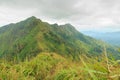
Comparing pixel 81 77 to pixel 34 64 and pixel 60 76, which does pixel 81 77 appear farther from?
pixel 34 64

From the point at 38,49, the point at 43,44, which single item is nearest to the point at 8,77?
the point at 38,49

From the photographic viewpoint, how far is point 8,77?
6.30 metres

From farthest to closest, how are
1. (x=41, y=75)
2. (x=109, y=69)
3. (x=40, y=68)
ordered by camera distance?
(x=40, y=68) < (x=41, y=75) < (x=109, y=69)

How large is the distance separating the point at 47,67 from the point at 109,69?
10.3m

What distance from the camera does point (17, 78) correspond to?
20.4 ft

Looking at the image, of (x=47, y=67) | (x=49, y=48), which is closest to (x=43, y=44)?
(x=49, y=48)

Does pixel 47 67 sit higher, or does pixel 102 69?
pixel 102 69

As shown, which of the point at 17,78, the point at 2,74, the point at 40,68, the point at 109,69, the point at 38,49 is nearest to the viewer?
the point at 109,69

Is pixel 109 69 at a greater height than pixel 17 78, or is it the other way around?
pixel 109 69

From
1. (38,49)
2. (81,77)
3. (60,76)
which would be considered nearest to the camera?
(81,77)

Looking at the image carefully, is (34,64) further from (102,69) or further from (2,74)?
(102,69)

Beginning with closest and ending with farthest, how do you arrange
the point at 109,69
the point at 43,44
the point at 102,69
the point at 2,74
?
1. the point at 109,69
2. the point at 102,69
3. the point at 2,74
4. the point at 43,44

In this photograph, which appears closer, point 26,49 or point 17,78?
point 17,78

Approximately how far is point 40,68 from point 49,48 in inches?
7343
